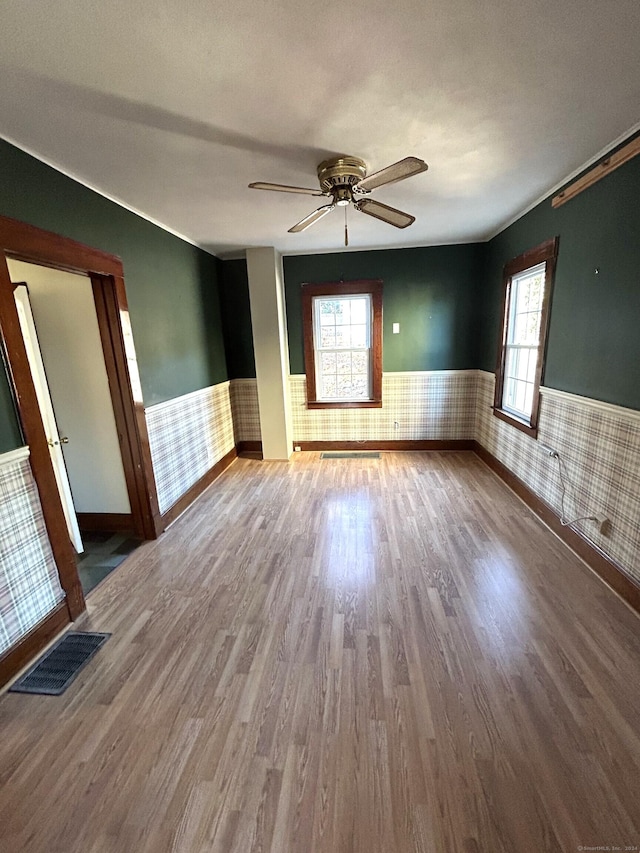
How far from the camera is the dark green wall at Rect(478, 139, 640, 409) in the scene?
1991 mm

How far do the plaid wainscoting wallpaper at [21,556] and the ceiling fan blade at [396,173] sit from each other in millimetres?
2240

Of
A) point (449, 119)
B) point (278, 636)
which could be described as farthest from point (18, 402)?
point (449, 119)

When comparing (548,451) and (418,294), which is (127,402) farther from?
(418,294)

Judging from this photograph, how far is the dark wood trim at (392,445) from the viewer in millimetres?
4742

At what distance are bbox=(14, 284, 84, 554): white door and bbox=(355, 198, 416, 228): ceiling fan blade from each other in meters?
2.14

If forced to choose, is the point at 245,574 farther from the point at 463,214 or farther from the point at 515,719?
the point at 463,214

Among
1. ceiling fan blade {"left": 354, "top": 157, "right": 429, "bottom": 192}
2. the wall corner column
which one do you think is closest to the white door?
ceiling fan blade {"left": 354, "top": 157, "right": 429, "bottom": 192}

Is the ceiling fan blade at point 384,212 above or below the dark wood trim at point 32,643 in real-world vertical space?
above

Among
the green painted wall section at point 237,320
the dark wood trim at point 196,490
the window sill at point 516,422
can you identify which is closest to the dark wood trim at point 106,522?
the dark wood trim at point 196,490

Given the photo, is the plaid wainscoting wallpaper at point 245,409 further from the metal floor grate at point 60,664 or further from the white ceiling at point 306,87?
the metal floor grate at point 60,664

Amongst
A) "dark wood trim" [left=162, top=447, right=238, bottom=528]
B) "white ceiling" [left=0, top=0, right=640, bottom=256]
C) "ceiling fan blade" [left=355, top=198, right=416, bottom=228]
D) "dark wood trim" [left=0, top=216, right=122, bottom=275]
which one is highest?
"white ceiling" [left=0, top=0, right=640, bottom=256]

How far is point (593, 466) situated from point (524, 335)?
1591 mm

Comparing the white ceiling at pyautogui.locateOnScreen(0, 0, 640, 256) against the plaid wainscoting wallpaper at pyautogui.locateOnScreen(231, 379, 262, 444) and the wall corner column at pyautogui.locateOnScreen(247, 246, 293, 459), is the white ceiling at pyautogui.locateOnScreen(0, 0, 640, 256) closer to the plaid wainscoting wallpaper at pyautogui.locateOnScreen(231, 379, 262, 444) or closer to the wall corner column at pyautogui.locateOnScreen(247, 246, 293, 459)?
the wall corner column at pyautogui.locateOnScreen(247, 246, 293, 459)

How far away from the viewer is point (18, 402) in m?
1.72
